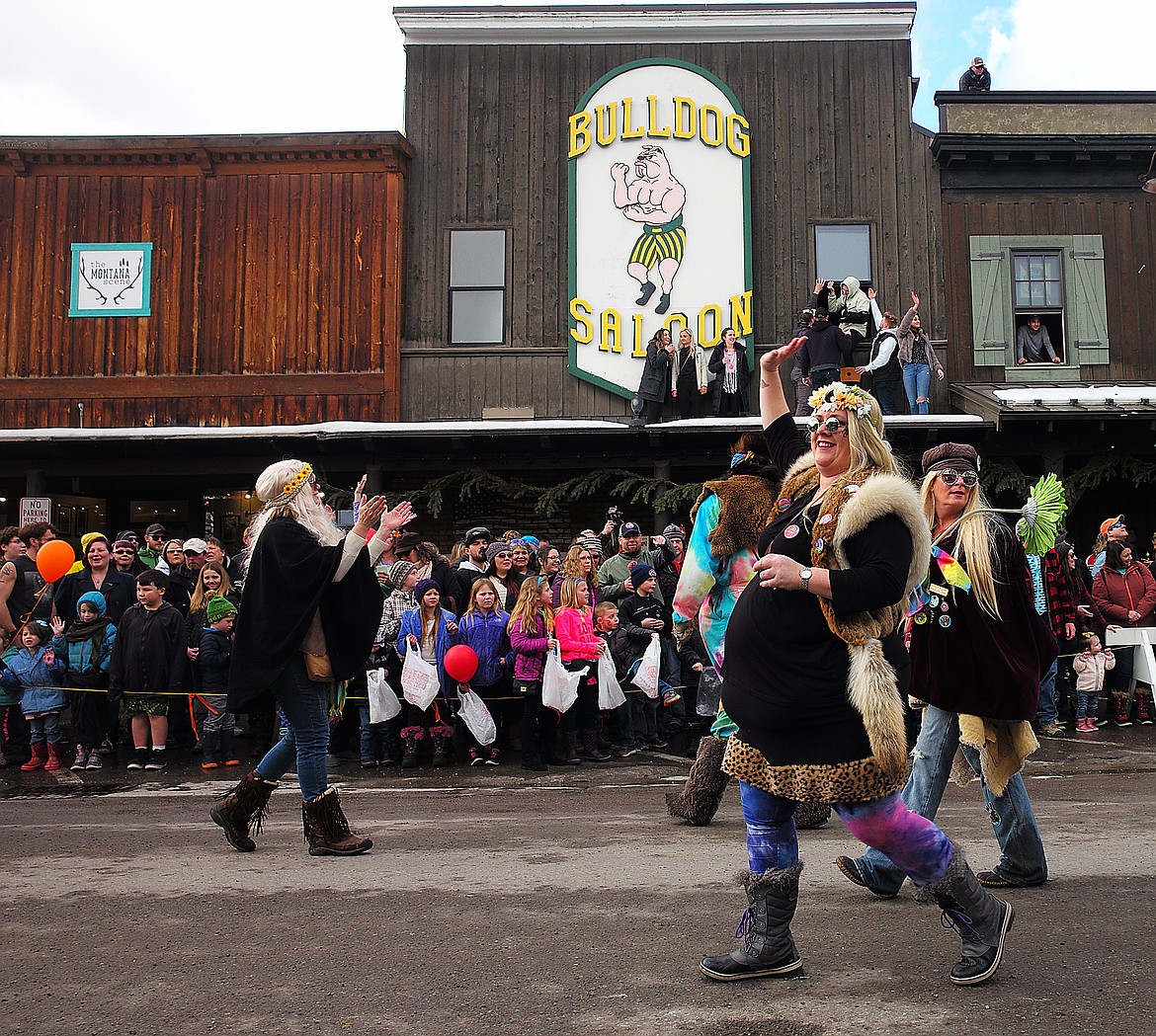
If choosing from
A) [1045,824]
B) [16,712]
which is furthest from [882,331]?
[16,712]

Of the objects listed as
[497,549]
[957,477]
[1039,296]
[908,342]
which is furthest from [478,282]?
[957,477]

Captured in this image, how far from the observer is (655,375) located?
15547 millimetres

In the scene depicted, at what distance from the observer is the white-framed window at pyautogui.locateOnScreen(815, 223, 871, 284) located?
17.0 meters

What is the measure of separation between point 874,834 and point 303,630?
2.99m

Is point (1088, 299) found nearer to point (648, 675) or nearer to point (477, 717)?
point (648, 675)

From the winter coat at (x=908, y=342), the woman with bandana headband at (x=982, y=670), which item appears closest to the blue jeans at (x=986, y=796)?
the woman with bandana headband at (x=982, y=670)

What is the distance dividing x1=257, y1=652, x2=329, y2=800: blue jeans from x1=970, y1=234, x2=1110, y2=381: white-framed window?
14.0m

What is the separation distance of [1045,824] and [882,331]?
34.7ft

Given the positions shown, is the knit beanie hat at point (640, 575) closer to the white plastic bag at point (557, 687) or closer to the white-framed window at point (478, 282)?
the white plastic bag at point (557, 687)

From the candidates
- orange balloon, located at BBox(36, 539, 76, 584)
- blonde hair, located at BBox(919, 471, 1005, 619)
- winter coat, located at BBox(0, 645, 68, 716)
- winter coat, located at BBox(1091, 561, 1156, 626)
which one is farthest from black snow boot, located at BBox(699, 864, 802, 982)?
winter coat, located at BBox(1091, 561, 1156, 626)

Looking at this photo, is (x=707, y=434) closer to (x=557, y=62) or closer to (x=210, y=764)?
(x=557, y=62)

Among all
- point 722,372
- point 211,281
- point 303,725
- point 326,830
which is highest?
point 211,281

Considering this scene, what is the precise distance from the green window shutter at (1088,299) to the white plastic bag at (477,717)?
12.3 metres

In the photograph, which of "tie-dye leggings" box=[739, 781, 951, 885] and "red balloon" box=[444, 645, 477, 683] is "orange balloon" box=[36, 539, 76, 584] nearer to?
"red balloon" box=[444, 645, 477, 683]
